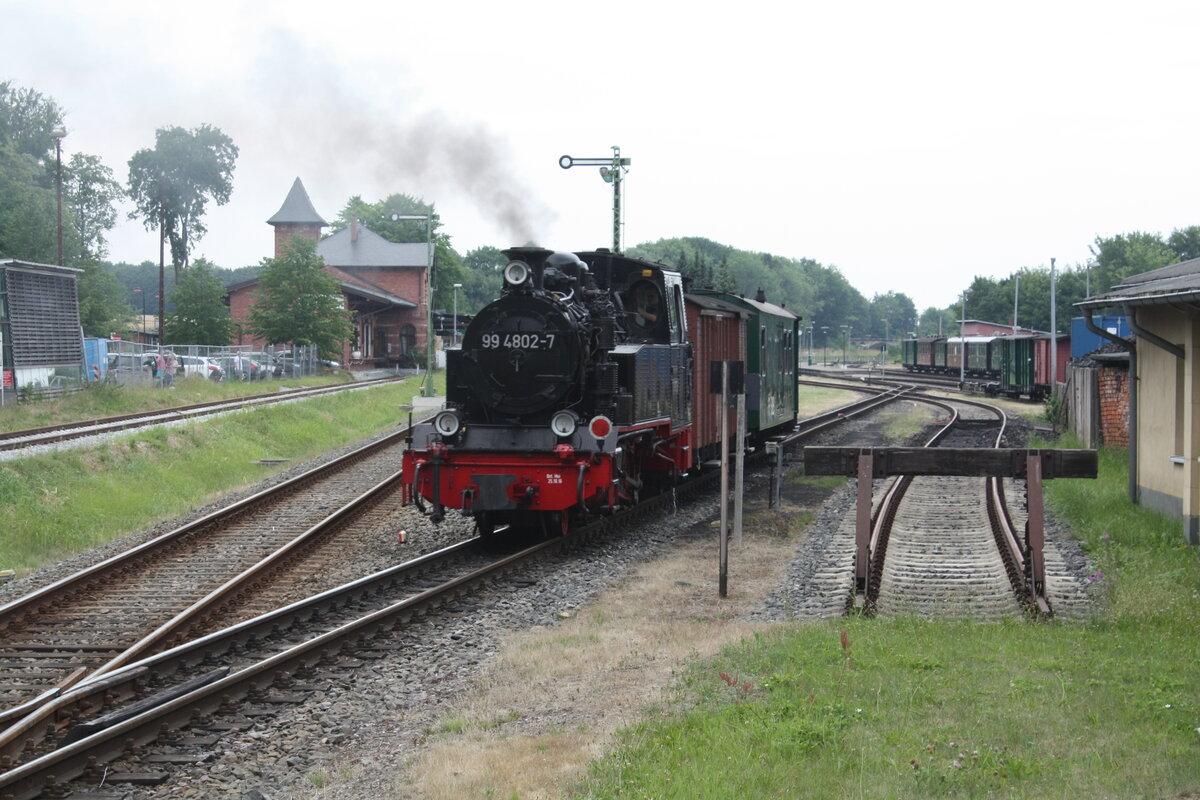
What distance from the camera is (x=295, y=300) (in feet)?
155

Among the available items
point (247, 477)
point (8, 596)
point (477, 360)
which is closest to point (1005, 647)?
point (477, 360)

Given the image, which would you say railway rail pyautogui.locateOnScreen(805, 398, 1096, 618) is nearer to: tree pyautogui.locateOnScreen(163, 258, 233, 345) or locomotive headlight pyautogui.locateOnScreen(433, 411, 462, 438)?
locomotive headlight pyautogui.locateOnScreen(433, 411, 462, 438)

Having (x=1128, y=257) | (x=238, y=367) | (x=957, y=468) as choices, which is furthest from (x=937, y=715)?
(x=1128, y=257)

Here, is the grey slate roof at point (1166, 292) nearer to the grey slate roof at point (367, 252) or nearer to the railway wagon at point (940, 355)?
the railway wagon at point (940, 355)

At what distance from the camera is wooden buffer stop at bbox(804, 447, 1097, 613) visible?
30.7ft

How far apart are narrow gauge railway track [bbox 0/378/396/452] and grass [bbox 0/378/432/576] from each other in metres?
1.00

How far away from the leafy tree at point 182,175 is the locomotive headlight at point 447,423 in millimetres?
61278

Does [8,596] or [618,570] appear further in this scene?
[618,570]

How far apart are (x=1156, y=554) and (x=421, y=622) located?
7.17 meters

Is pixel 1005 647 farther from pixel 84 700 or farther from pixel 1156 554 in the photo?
pixel 84 700

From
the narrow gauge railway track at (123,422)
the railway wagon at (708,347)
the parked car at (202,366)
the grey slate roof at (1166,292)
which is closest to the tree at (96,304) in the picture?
the parked car at (202,366)

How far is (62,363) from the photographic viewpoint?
28484 mm

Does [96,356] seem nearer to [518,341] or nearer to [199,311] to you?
[199,311]

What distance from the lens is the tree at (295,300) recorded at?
155 feet
